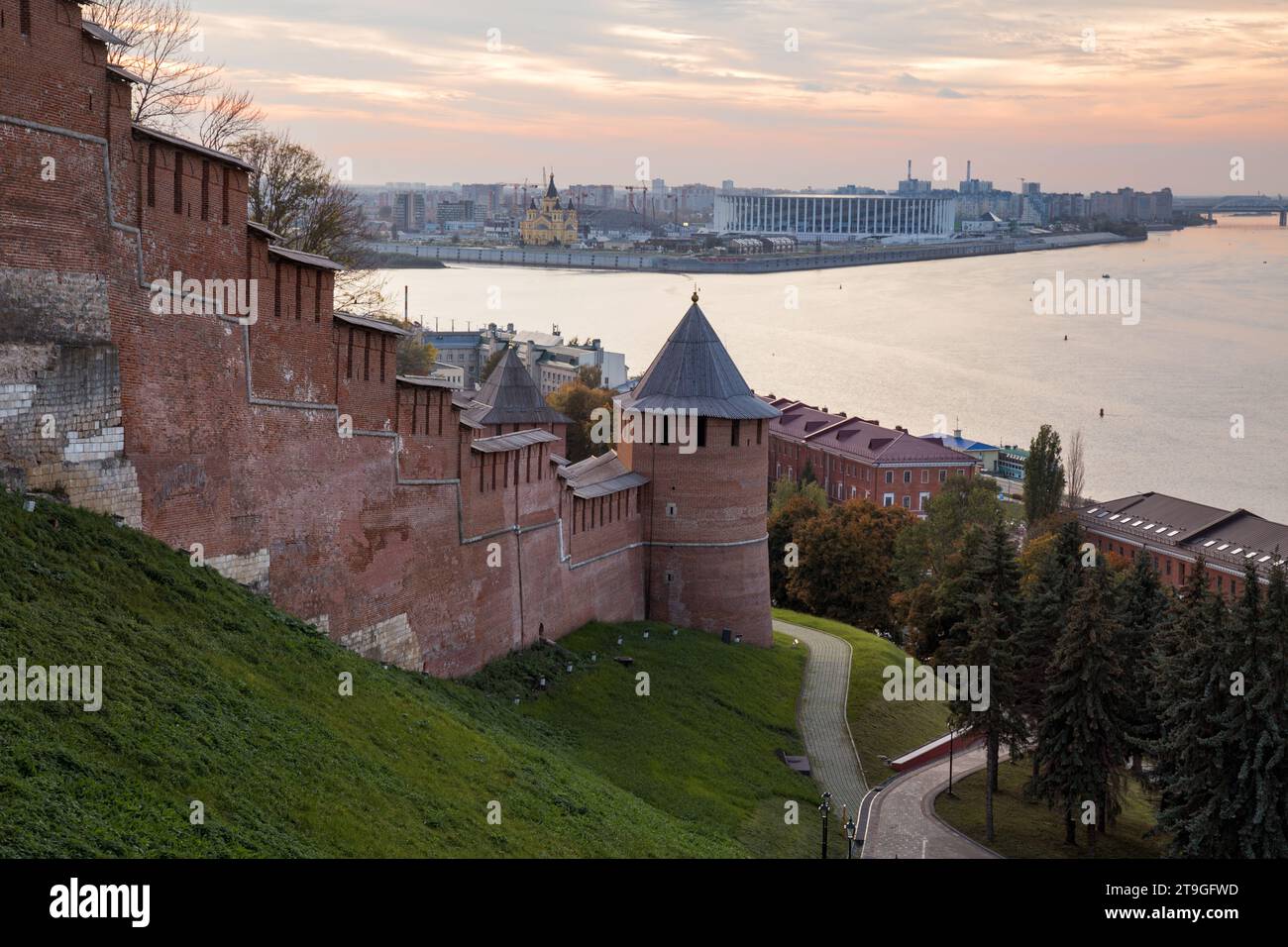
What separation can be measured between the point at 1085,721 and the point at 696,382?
8.36 meters

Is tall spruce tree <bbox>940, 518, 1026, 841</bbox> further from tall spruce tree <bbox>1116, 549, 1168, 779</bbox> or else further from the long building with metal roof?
the long building with metal roof

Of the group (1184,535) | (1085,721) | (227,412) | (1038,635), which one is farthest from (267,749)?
(1184,535)

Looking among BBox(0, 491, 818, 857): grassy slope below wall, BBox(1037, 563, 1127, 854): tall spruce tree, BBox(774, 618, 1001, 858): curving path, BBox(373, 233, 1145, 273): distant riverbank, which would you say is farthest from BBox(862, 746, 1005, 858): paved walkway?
BBox(373, 233, 1145, 273): distant riverbank

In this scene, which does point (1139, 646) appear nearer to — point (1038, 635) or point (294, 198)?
point (1038, 635)

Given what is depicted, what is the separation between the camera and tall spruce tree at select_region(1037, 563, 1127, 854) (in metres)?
18.9

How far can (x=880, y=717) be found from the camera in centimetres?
2298

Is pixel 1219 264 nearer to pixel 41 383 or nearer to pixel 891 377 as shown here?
pixel 891 377

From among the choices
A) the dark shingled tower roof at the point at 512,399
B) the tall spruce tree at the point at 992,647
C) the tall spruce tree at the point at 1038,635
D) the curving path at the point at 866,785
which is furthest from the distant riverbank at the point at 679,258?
the tall spruce tree at the point at 1038,635

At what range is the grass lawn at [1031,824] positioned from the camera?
63.5 feet

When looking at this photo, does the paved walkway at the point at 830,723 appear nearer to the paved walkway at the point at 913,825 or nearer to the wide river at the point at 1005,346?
the paved walkway at the point at 913,825

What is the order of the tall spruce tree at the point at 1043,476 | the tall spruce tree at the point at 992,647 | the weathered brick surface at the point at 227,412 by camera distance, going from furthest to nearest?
the tall spruce tree at the point at 1043,476
the tall spruce tree at the point at 992,647
the weathered brick surface at the point at 227,412

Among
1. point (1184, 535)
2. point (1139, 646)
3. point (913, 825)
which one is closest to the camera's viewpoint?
point (913, 825)

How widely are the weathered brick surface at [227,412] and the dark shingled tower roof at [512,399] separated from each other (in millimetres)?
7213
